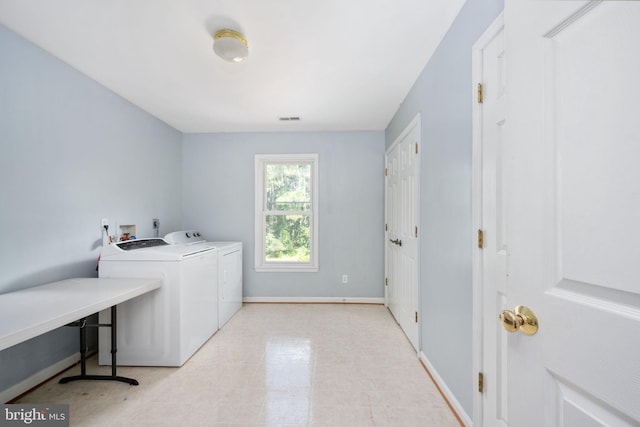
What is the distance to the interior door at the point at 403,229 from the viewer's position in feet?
8.31

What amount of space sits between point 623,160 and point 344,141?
3.50 meters

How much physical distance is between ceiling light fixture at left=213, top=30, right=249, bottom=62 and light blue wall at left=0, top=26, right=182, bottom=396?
1.36 m

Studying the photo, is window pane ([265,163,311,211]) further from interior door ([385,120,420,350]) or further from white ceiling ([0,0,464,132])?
interior door ([385,120,420,350])

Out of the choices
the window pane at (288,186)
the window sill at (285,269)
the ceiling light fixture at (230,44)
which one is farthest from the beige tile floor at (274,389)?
the ceiling light fixture at (230,44)

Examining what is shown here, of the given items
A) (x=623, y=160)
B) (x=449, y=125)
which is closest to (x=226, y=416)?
(x=623, y=160)

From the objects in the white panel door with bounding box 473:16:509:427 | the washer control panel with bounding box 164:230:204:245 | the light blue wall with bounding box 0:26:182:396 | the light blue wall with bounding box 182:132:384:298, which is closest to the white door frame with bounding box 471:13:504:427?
the white panel door with bounding box 473:16:509:427

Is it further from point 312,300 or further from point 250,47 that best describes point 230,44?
point 312,300

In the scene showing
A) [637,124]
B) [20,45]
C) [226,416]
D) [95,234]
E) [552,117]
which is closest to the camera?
[637,124]

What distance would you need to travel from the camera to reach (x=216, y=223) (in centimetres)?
395

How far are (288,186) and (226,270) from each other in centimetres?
146

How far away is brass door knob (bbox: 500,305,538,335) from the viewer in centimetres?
70

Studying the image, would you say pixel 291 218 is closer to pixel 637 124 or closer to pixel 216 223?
pixel 216 223

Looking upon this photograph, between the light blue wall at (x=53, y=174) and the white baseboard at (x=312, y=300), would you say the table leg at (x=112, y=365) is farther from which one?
the white baseboard at (x=312, y=300)

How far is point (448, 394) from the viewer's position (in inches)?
70.9
